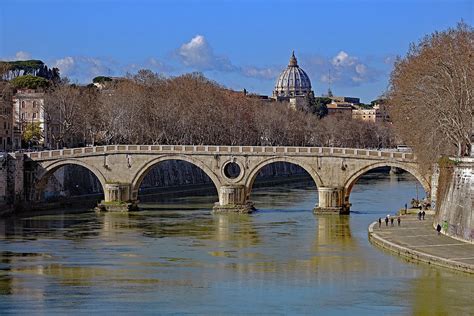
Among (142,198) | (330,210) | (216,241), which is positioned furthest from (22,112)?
(216,241)

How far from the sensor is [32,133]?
94188 mm

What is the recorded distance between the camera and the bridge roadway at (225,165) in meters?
63.7

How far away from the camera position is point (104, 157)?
221ft

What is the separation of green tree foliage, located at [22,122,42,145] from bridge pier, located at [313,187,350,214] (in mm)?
37425

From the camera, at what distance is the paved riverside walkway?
40.5 metres

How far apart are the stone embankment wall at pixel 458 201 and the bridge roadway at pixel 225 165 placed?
12.1 meters

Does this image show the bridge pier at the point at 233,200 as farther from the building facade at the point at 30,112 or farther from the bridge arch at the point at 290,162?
the building facade at the point at 30,112

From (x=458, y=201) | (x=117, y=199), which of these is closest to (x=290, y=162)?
(x=117, y=199)

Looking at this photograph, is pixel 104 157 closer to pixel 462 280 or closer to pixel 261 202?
pixel 261 202

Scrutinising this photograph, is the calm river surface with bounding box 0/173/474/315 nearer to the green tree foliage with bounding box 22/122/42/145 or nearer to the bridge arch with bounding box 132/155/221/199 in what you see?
the bridge arch with bounding box 132/155/221/199

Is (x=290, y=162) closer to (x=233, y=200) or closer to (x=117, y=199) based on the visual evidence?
(x=233, y=200)

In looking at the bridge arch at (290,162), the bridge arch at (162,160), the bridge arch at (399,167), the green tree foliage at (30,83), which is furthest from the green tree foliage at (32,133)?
the bridge arch at (399,167)

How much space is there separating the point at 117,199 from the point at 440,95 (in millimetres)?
21413

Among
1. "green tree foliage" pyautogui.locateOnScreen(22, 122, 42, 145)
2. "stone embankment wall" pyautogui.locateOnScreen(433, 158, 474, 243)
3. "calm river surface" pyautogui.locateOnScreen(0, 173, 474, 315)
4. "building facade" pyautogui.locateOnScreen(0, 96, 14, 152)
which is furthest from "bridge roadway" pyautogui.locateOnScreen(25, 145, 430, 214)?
"green tree foliage" pyautogui.locateOnScreen(22, 122, 42, 145)
